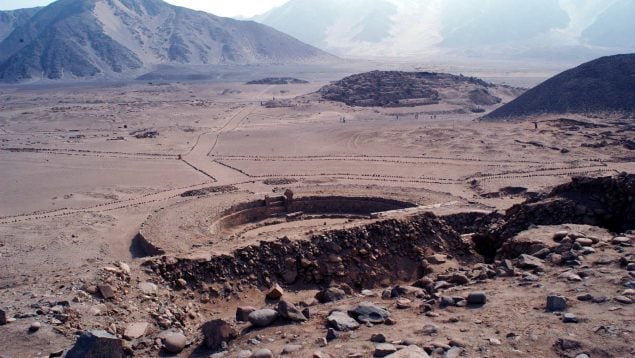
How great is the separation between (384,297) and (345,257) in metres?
4.70

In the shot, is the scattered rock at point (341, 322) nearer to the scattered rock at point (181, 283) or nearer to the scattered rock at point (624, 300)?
the scattered rock at point (624, 300)

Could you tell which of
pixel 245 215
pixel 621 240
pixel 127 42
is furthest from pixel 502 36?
pixel 621 240

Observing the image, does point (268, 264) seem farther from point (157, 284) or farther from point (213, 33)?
point (213, 33)

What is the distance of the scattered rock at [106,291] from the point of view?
9594mm

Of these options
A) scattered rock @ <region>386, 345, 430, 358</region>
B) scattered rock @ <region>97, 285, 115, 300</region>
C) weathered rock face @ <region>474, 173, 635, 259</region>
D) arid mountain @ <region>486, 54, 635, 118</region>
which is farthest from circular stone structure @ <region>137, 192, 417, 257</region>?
arid mountain @ <region>486, 54, 635, 118</region>

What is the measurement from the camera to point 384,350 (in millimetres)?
6441

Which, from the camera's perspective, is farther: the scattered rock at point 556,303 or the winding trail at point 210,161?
the winding trail at point 210,161

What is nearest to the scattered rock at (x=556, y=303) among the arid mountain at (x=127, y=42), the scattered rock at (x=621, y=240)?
the scattered rock at (x=621, y=240)

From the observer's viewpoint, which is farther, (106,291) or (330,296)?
(106,291)

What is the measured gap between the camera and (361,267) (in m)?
13.3

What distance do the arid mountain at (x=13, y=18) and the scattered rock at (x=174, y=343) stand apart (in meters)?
162

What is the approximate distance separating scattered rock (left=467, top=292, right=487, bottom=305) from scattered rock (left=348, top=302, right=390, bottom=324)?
1.21m

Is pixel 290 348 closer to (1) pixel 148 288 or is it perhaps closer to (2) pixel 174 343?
(2) pixel 174 343

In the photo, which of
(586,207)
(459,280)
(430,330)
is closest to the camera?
(430,330)
